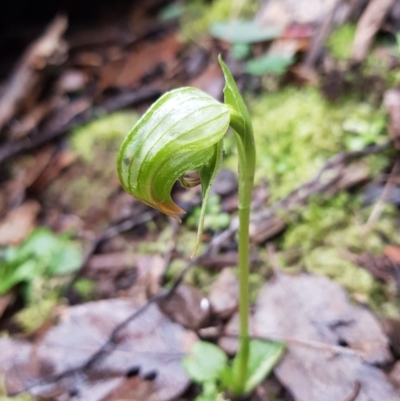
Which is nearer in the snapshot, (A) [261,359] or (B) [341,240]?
(A) [261,359]

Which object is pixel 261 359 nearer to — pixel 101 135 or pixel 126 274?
pixel 126 274

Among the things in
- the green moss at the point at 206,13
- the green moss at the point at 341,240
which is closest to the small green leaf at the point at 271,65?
the green moss at the point at 206,13

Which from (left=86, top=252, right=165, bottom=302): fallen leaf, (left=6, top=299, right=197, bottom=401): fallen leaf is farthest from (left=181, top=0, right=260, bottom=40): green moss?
(left=6, top=299, right=197, bottom=401): fallen leaf

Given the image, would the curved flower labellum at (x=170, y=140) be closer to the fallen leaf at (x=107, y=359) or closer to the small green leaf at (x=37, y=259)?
the fallen leaf at (x=107, y=359)

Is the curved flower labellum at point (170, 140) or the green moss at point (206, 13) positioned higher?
the curved flower labellum at point (170, 140)

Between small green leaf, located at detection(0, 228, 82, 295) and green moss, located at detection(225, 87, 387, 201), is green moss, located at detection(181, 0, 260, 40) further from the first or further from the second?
small green leaf, located at detection(0, 228, 82, 295)

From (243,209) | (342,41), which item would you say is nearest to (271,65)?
(342,41)

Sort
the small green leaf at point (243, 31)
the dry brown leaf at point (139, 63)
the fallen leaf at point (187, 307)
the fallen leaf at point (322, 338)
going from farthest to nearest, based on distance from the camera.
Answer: the dry brown leaf at point (139, 63) < the small green leaf at point (243, 31) < the fallen leaf at point (187, 307) < the fallen leaf at point (322, 338)
